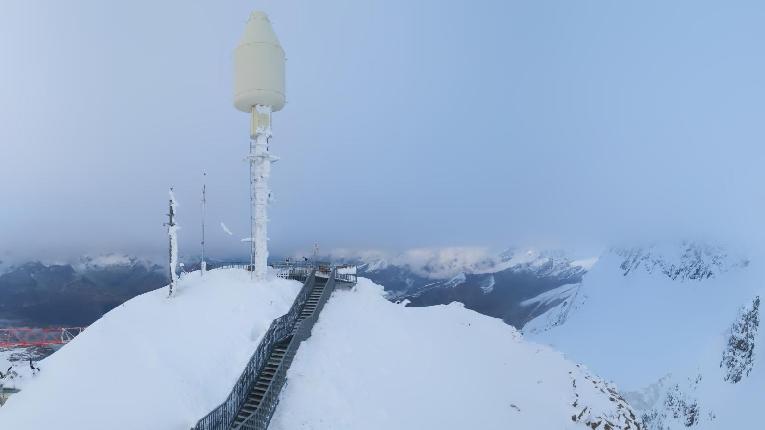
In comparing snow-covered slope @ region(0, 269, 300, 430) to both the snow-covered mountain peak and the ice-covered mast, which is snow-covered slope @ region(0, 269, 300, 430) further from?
the snow-covered mountain peak

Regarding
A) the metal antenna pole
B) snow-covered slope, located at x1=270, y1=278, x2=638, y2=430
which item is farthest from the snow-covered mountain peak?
the metal antenna pole

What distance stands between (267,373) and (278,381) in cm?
137

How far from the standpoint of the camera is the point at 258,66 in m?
30.5

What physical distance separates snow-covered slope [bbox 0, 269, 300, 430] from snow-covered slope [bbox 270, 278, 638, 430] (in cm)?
352

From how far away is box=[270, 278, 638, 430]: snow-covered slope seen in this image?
19.6m

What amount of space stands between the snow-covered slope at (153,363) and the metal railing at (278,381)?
1.95 m

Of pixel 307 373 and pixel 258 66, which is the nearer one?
pixel 307 373

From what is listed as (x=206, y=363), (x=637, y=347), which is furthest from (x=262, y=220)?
(x=637, y=347)

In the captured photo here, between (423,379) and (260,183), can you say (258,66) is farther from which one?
(423,379)

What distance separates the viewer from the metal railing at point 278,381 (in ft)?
56.0

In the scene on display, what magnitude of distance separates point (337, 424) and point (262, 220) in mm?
16496

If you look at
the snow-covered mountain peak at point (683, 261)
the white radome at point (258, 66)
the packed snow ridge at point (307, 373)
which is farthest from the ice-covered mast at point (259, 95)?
the snow-covered mountain peak at point (683, 261)

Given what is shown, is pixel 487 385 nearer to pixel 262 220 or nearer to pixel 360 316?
pixel 360 316

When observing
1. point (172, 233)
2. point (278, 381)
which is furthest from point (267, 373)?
point (172, 233)
